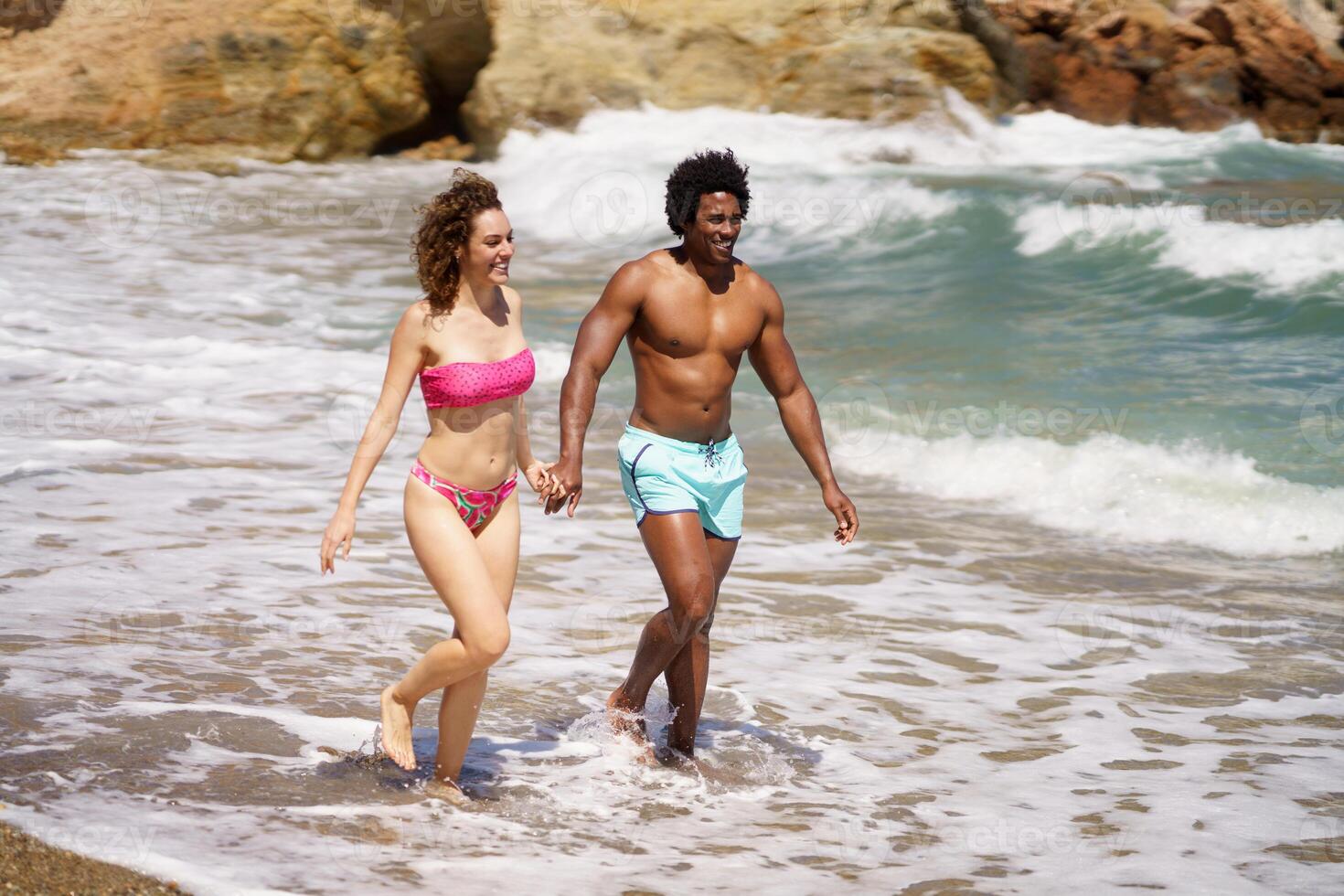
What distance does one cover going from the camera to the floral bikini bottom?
4414 millimetres

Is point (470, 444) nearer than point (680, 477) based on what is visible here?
Yes

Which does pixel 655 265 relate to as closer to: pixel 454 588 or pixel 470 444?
pixel 470 444

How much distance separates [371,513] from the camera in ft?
28.1

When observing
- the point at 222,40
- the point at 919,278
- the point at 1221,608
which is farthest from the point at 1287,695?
the point at 222,40

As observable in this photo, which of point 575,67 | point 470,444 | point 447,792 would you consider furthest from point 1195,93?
point 447,792

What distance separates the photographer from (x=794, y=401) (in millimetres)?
5250

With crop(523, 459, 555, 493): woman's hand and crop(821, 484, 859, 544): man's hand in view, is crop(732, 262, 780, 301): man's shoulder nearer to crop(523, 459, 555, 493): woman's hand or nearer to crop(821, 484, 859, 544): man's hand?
crop(821, 484, 859, 544): man's hand

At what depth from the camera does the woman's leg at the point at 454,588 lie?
14.1 ft

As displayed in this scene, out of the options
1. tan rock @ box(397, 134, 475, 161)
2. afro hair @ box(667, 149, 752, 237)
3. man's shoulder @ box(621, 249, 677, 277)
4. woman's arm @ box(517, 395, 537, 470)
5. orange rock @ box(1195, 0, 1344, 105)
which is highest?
orange rock @ box(1195, 0, 1344, 105)

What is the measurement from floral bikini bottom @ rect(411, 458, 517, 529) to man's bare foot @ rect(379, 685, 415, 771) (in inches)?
24.6

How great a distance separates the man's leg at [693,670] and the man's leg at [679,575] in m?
0.08

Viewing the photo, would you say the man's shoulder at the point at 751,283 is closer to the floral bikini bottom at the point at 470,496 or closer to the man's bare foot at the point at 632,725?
the floral bikini bottom at the point at 470,496

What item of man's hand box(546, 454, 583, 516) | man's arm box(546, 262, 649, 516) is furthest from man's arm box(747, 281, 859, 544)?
man's hand box(546, 454, 583, 516)

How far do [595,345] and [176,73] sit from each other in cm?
1707
